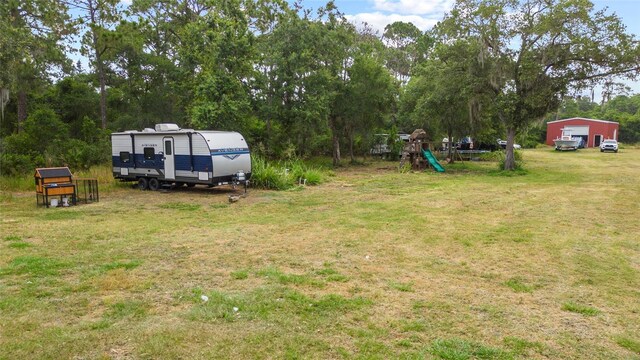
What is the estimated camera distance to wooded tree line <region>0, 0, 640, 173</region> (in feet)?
62.2

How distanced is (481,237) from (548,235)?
4.32ft

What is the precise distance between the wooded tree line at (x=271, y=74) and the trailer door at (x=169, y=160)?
3809mm

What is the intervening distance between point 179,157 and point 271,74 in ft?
30.4

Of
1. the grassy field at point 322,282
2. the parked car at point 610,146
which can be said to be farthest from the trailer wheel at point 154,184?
the parked car at point 610,146

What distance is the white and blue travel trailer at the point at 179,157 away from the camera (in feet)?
46.1

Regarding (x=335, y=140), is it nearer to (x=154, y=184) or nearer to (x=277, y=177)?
(x=277, y=177)

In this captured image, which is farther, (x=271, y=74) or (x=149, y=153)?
(x=271, y=74)

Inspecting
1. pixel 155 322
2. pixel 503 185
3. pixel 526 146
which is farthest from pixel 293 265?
pixel 526 146

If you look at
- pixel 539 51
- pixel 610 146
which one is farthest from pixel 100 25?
pixel 610 146

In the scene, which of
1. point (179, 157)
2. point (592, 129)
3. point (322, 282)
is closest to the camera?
point (322, 282)

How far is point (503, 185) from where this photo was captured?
54.6 ft

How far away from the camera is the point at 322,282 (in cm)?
567

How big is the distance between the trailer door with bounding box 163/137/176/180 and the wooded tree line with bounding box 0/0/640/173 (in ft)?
12.5

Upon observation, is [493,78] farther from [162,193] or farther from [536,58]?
[162,193]
